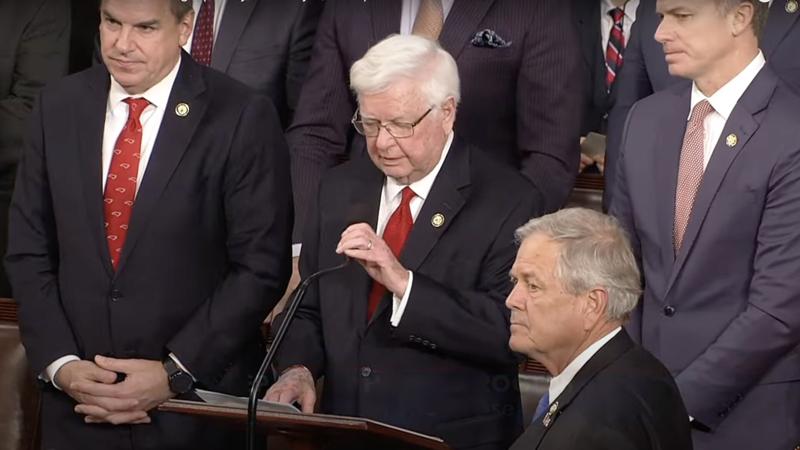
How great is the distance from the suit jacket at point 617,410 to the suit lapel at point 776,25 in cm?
124

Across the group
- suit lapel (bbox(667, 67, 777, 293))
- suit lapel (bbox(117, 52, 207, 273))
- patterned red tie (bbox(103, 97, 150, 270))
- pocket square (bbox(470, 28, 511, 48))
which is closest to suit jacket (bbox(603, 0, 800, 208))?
suit lapel (bbox(667, 67, 777, 293))

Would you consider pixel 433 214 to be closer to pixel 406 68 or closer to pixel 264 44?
pixel 406 68

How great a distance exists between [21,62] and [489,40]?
4.50ft

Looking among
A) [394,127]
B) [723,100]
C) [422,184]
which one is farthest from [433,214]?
[723,100]

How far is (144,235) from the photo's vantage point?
3.63 metres

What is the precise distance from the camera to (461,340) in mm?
3447

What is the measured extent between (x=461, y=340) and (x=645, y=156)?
62 centimetres

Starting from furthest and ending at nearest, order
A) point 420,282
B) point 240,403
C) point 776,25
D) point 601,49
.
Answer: point 601,49 < point 776,25 < point 420,282 < point 240,403

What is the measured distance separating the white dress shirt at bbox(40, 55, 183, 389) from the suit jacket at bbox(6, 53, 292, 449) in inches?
0.9

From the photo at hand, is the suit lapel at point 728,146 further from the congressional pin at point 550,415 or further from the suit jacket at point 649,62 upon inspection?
the congressional pin at point 550,415

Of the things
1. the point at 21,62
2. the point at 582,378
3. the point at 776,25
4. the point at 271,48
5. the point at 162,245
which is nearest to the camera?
the point at 582,378

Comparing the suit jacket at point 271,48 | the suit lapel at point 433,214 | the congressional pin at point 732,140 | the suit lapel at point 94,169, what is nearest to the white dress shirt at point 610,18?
the suit jacket at point 271,48

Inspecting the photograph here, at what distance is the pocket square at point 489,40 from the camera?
3.94m

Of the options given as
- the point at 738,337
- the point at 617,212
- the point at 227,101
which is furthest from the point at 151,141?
the point at 738,337
